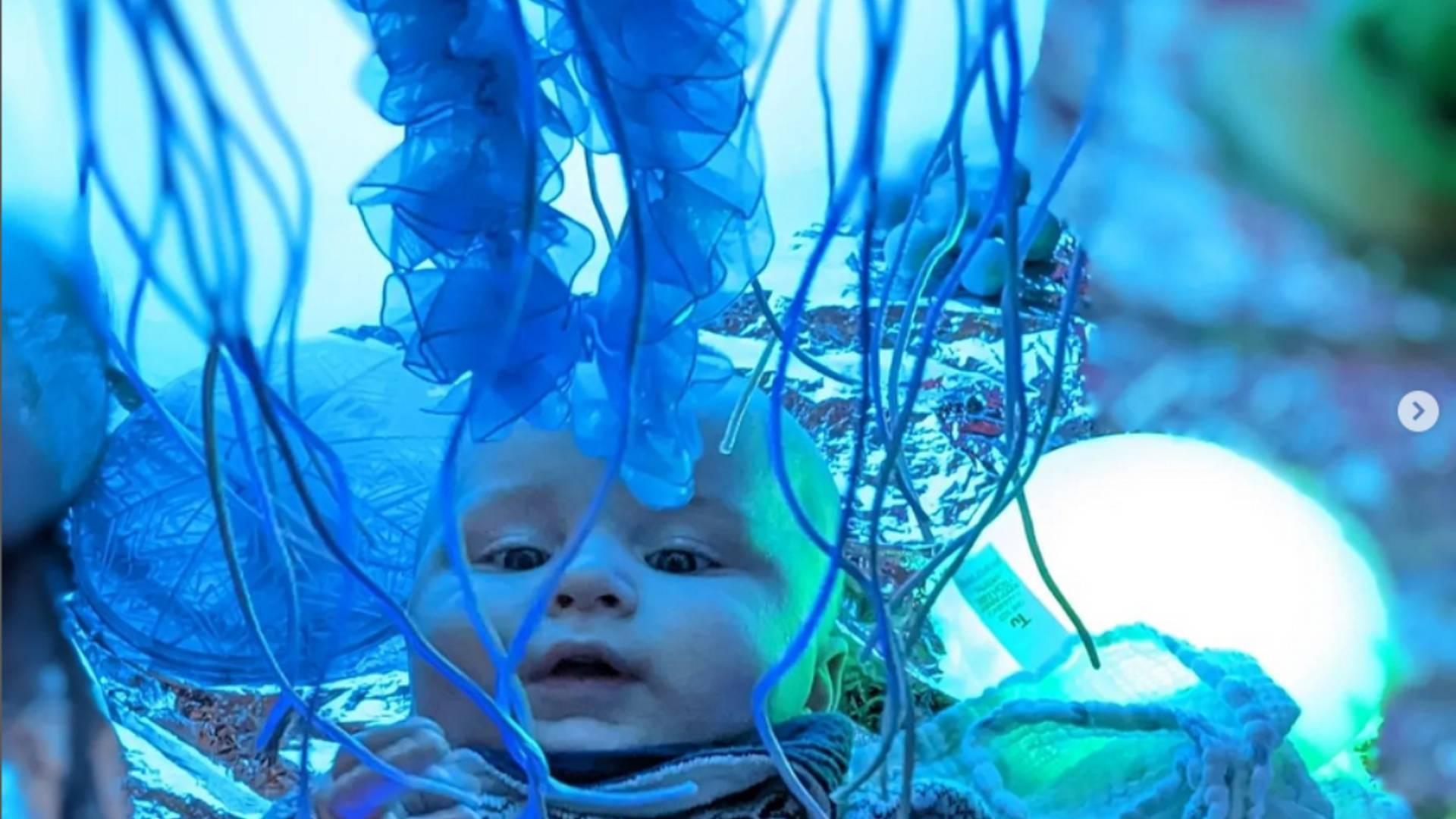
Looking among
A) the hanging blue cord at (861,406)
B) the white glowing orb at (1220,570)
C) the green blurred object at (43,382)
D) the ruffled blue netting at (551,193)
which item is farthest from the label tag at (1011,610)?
the green blurred object at (43,382)

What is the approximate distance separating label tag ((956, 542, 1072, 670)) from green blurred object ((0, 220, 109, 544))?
1.65 feet

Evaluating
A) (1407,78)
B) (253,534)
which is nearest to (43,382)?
(253,534)

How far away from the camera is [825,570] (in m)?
0.84

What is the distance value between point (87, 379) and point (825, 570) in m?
0.43

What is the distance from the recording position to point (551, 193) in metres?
0.69

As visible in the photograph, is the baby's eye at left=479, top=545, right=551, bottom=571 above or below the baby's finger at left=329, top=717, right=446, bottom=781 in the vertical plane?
above

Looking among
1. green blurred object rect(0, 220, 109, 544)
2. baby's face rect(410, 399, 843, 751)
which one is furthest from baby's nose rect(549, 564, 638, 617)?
green blurred object rect(0, 220, 109, 544)

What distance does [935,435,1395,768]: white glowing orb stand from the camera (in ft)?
2.74

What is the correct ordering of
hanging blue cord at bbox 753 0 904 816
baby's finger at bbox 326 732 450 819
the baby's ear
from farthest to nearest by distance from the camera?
the baby's ear → baby's finger at bbox 326 732 450 819 → hanging blue cord at bbox 753 0 904 816

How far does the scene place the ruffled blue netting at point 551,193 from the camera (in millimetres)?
655

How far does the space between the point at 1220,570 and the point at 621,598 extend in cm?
33

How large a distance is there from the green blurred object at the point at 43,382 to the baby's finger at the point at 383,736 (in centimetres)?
24

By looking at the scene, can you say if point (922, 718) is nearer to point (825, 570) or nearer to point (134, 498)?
point (825, 570)

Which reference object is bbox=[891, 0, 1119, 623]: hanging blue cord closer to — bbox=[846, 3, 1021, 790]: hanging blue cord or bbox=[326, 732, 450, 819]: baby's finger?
bbox=[846, 3, 1021, 790]: hanging blue cord
